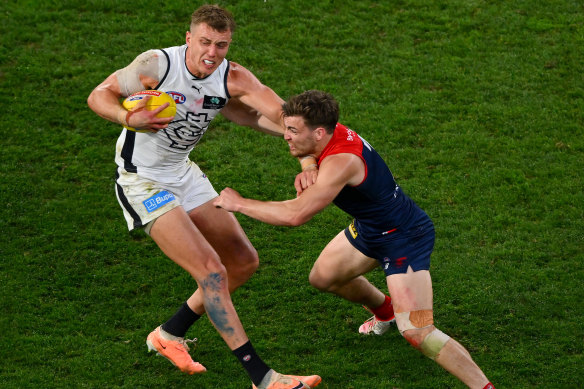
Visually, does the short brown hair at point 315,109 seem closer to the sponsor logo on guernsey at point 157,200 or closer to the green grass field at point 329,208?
the sponsor logo on guernsey at point 157,200

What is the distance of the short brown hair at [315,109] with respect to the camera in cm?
682

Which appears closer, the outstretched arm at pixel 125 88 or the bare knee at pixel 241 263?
the outstretched arm at pixel 125 88

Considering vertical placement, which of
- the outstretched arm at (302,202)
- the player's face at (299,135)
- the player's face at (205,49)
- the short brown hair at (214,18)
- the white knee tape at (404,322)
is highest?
the short brown hair at (214,18)

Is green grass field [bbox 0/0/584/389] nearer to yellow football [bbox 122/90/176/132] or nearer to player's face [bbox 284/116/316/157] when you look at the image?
player's face [bbox 284/116/316/157]

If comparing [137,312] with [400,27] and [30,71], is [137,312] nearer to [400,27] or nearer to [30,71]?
[30,71]

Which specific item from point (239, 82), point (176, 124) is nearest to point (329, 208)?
point (239, 82)

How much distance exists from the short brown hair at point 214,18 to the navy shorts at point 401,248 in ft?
7.04

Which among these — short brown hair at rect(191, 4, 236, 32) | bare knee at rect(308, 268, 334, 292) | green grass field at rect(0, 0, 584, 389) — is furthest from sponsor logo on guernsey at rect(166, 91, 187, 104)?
green grass field at rect(0, 0, 584, 389)

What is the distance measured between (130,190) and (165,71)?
1100 mm

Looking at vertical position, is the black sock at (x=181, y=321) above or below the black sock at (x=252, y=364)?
below

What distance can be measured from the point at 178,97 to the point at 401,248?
7.63ft

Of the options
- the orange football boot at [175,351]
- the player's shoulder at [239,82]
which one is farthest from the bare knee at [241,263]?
the player's shoulder at [239,82]

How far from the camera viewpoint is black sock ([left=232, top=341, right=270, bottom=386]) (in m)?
6.89

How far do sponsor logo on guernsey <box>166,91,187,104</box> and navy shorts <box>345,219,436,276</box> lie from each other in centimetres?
194
